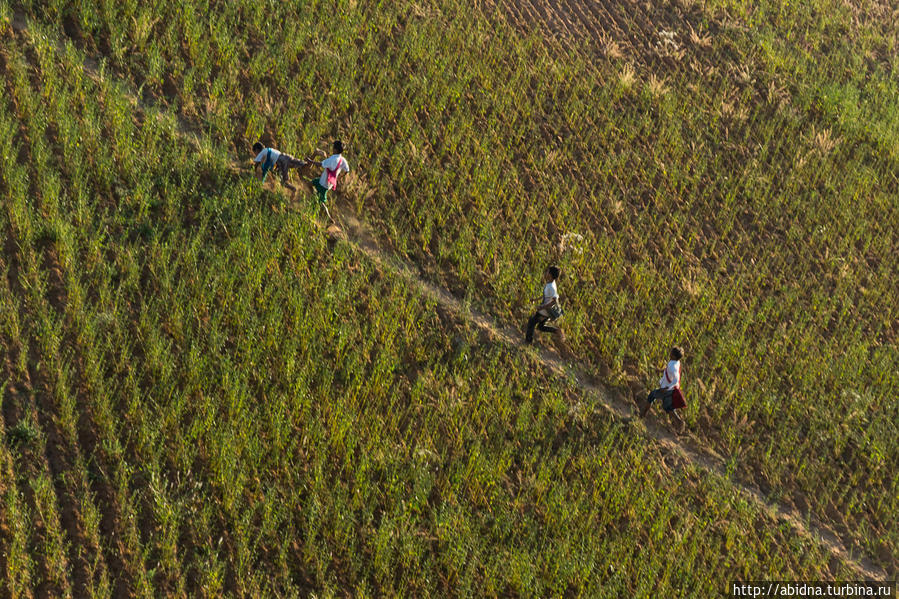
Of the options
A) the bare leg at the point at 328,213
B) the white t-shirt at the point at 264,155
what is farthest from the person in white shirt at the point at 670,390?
the white t-shirt at the point at 264,155

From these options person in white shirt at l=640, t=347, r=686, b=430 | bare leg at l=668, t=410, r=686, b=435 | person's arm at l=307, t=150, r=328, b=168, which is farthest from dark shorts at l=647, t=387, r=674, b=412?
person's arm at l=307, t=150, r=328, b=168

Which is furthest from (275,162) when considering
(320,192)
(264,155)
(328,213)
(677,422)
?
(677,422)

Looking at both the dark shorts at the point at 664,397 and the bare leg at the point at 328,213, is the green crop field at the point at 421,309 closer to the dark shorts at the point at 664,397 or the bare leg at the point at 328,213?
the bare leg at the point at 328,213

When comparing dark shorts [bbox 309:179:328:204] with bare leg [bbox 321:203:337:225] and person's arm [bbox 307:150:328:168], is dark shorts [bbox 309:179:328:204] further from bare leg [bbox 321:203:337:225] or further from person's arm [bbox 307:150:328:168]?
person's arm [bbox 307:150:328:168]

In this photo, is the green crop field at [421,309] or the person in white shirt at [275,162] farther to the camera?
the person in white shirt at [275,162]

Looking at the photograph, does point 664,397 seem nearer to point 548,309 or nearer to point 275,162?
point 548,309

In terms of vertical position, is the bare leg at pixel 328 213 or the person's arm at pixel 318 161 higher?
the person's arm at pixel 318 161

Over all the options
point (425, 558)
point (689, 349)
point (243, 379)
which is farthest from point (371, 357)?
point (689, 349)
